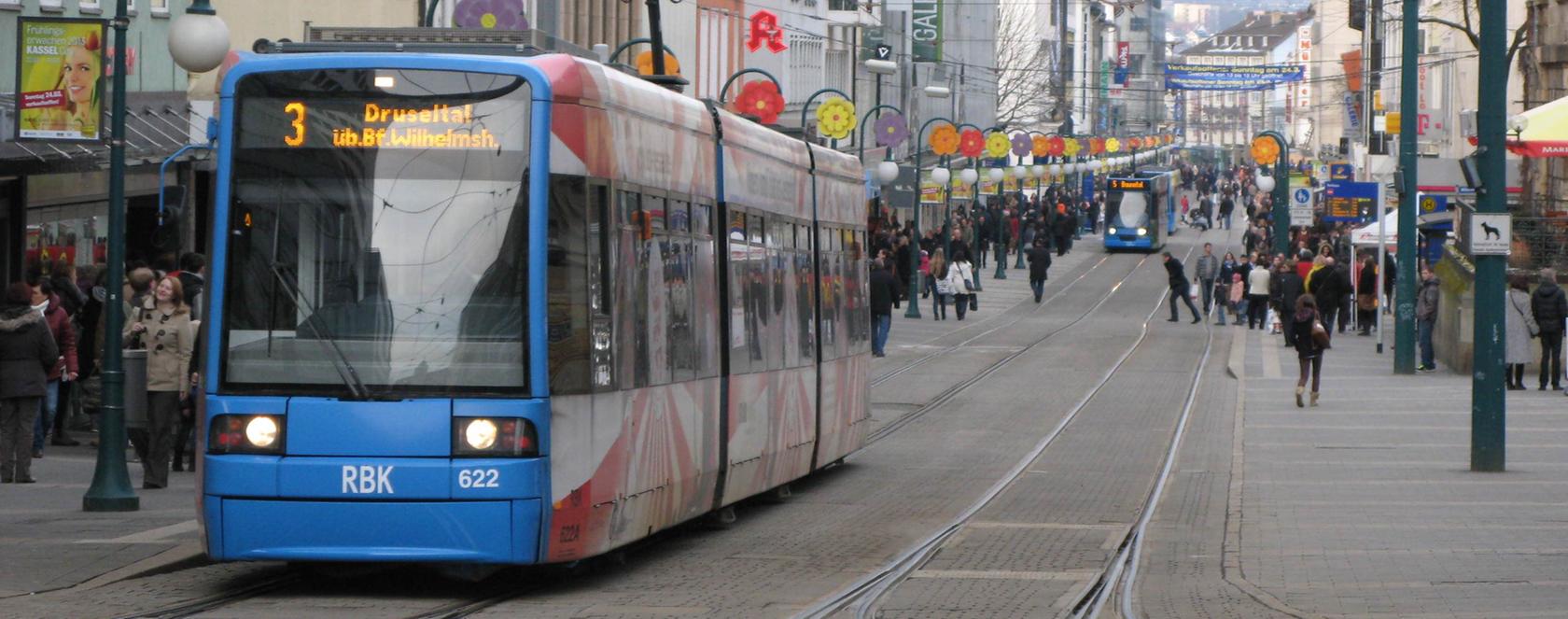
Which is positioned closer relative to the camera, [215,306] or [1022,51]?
[215,306]

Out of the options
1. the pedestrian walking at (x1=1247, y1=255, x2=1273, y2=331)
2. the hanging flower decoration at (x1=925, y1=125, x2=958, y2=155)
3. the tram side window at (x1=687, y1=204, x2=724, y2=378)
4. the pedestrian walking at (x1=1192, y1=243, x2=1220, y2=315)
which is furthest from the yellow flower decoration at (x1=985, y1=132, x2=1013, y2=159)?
the tram side window at (x1=687, y1=204, x2=724, y2=378)

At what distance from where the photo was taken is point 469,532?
11125 millimetres

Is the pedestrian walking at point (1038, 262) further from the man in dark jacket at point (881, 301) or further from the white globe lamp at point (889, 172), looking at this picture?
the man in dark jacket at point (881, 301)

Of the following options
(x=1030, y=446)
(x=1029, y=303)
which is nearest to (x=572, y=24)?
(x=1029, y=303)

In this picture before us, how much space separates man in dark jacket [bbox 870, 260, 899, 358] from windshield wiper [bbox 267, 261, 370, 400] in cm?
2623

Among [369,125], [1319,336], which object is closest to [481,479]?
[369,125]

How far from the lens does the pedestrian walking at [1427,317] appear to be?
1433 inches

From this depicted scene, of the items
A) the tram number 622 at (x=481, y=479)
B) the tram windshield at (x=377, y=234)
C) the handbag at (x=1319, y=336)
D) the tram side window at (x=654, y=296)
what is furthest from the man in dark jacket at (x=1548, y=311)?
the tram number 622 at (x=481, y=479)

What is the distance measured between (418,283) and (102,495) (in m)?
5.06

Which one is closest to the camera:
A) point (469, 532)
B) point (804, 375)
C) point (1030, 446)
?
point (469, 532)

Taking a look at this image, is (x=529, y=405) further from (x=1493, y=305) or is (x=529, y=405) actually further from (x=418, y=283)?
(x=1493, y=305)

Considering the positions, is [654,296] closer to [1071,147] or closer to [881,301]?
[881,301]

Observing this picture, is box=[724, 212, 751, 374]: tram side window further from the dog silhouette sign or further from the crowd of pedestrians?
the dog silhouette sign

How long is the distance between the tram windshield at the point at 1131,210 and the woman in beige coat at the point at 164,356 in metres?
67.4
